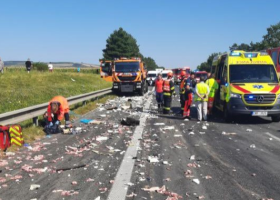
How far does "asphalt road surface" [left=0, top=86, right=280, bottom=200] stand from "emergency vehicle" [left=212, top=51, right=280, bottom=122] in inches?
67.4

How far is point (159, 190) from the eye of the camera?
474cm

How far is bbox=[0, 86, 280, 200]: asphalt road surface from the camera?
4.71 metres

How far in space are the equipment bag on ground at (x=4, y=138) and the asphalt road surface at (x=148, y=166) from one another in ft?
1.35

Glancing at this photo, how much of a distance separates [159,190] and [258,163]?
2413 millimetres

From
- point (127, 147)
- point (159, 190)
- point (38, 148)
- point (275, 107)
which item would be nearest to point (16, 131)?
point (38, 148)

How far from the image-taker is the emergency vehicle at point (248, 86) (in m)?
11.5

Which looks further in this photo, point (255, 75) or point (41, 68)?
point (41, 68)

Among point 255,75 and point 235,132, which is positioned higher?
point 255,75

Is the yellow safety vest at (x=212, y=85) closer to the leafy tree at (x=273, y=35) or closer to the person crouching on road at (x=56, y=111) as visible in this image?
the person crouching on road at (x=56, y=111)

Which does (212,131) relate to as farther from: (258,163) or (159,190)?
(159,190)

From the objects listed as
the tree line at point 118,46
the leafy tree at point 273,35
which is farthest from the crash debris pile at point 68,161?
the leafy tree at point 273,35

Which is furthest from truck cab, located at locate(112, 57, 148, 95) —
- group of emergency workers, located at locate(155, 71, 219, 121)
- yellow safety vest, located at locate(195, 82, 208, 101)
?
yellow safety vest, located at locate(195, 82, 208, 101)

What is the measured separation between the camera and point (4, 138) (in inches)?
292

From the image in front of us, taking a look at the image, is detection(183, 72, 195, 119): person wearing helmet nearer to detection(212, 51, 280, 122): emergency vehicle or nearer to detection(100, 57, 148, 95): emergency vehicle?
detection(212, 51, 280, 122): emergency vehicle
